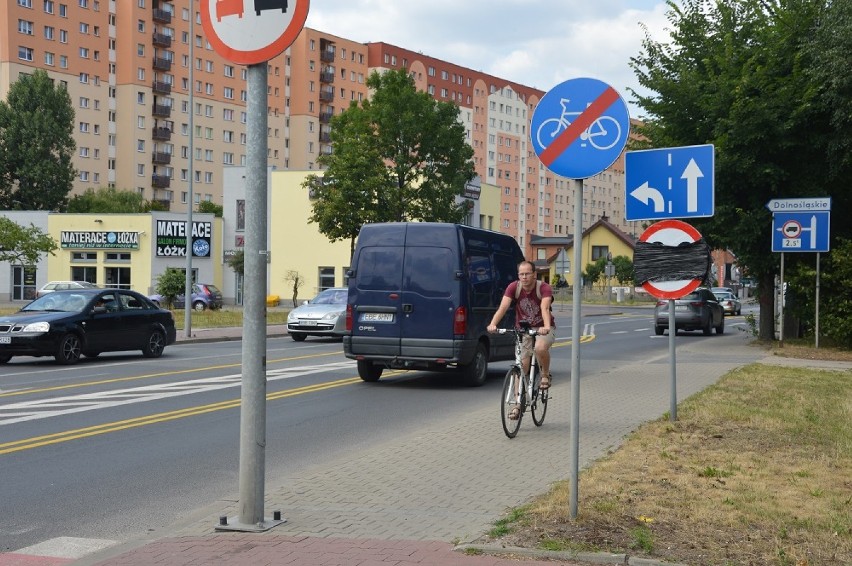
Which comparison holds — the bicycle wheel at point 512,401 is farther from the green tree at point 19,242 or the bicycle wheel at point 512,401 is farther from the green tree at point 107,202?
the green tree at point 107,202

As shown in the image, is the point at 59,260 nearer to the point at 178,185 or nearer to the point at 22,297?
the point at 22,297

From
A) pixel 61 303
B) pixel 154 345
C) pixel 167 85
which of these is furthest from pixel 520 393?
pixel 167 85

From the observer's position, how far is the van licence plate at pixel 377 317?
643 inches

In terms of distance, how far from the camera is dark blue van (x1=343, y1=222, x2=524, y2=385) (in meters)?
16.0

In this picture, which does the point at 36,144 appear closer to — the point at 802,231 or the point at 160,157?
the point at 160,157

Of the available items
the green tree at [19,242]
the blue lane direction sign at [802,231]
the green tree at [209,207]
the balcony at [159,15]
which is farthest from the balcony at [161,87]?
the blue lane direction sign at [802,231]

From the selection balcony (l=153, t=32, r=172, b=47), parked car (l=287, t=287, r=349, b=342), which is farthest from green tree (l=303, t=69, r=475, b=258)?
balcony (l=153, t=32, r=172, b=47)

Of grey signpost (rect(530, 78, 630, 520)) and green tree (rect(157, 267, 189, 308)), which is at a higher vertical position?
grey signpost (rect(530, 78, 630, 520))

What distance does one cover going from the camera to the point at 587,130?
6.60 meters

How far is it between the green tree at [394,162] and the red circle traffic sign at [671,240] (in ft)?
139

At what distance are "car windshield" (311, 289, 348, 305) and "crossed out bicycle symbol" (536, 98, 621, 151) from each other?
81.0 feet

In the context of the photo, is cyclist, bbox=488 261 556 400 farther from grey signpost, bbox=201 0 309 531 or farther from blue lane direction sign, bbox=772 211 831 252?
blue lane direction sign, bbox=772 211 831 252

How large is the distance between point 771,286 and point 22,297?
2189 inches

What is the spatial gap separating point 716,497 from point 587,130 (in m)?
2.68
